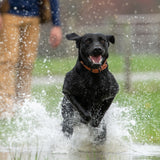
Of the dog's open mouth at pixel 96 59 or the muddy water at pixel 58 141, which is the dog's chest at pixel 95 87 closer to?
the dog's open mouth at pixel 96 59

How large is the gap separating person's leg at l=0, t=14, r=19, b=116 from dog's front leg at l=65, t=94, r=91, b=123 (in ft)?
3.74

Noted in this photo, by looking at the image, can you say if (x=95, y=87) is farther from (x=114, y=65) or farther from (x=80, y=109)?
(x=114, y=65)

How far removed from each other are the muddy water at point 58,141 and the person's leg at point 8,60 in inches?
7.9

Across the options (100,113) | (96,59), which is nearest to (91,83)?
(96,59)

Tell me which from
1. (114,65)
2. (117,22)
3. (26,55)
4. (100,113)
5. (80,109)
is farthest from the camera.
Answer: (114,65)

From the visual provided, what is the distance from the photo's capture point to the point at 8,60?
16.1 ft

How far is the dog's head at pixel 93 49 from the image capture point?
387 centimetres

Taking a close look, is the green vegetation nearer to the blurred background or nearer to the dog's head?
the blurred background

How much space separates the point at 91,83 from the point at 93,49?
29cm

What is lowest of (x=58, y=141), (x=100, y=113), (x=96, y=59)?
(x=58, y=141)

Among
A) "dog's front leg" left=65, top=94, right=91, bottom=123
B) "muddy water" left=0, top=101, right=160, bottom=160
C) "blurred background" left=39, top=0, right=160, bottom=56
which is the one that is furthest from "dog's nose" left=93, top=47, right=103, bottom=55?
"blurred background" left=39, top=0, right=160, bottom=56

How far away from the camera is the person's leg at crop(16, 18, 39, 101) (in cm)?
475

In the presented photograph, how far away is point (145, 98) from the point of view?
6.66 metres

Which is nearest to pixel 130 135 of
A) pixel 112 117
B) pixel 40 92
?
pixel 112 117
